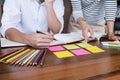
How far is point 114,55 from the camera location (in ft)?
3.03

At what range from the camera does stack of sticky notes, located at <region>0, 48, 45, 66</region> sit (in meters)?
0.76

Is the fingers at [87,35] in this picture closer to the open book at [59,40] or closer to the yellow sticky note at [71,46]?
the open book at [59,40]

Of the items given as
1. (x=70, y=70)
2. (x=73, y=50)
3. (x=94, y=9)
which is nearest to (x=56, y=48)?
(x=73, y=50)

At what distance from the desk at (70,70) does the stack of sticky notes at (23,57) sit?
1.2 inches

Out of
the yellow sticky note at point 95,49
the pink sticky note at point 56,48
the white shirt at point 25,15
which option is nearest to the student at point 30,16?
the white shirt at point 25,15

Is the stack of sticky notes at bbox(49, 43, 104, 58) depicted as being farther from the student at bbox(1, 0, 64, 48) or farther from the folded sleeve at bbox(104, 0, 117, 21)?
the folded sleeve at bbox(104, 0, 117, 21)

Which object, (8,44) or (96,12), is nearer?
(8,44)

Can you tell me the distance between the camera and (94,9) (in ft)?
4.90

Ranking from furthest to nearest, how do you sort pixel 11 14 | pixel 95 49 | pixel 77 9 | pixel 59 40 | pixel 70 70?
1. pixel 77 9
2. pixel 11 14
3. pixel 59 40
4. pixel 95 49
5. pixel 70 70

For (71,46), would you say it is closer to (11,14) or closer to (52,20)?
(52,20)

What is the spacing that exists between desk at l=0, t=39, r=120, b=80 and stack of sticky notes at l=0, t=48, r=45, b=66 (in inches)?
1.2

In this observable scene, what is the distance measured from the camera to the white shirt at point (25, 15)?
129 centimetres

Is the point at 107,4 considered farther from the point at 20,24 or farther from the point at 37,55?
the point at 37,55

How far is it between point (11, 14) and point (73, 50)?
53 cm
